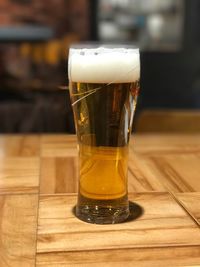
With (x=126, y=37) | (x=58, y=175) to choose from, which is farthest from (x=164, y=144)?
(x=126, y=37)

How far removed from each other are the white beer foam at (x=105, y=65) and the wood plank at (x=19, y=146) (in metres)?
0.43

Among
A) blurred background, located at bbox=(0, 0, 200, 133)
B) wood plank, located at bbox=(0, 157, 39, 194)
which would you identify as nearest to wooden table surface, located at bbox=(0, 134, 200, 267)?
wood plank, located at bbox=(0, 157, 39, 194)

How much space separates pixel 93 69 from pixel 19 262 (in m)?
0.24

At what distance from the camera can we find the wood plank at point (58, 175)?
78 centimetres

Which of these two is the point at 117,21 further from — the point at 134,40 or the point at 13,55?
the point at 13,55

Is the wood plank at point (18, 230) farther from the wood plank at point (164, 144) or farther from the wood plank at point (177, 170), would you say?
the wood plank at point (164, 144)

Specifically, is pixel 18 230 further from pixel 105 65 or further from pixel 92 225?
pixel 105 65

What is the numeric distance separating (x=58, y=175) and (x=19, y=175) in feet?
0.22

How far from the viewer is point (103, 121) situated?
0.62 meters

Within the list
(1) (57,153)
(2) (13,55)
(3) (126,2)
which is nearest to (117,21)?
(3) (126,2)

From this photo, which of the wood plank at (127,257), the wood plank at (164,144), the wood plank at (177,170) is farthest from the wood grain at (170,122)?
the wood plank at (127,257)

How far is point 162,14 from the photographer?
14.3ft

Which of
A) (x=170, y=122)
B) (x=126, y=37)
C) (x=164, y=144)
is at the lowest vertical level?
(x=126, y=37)

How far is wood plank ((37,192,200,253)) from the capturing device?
1.80 ft
